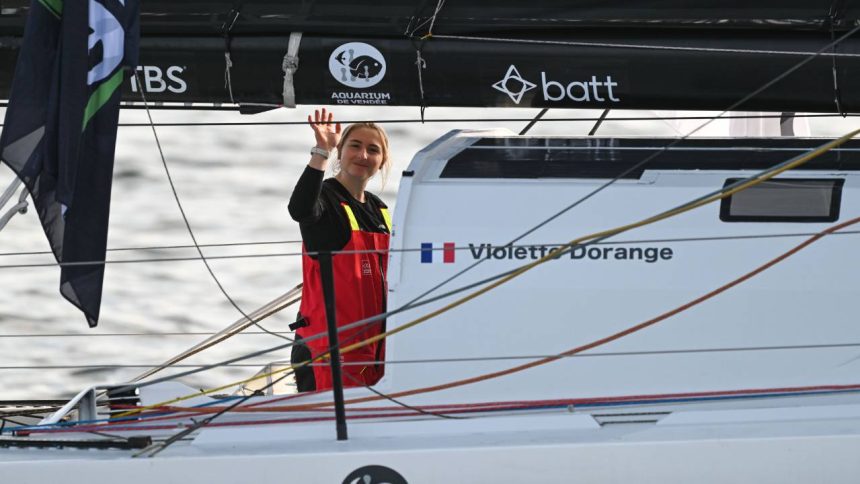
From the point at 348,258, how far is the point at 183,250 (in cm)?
508

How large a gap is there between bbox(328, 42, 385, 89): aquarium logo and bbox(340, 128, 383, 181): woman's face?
414mm

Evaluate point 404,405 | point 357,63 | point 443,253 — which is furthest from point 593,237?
point 357,63

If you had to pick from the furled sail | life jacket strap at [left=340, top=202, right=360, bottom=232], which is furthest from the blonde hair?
the furled sail

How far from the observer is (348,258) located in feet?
16.2

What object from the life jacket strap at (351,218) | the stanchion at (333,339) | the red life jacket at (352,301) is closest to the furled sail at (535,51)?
the life jacket strap at (351,218)

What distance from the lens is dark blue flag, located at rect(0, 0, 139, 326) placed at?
14.6 feet

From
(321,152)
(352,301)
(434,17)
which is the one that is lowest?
(352,301)

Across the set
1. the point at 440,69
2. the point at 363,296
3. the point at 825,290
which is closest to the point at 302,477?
the point at 363,296

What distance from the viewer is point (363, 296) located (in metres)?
4.96

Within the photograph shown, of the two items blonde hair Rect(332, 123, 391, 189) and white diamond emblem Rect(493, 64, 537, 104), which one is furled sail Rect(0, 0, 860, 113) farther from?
blonde hair Rect(332, 123, 391, 189)

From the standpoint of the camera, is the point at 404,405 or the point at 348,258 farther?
the point at 348,258

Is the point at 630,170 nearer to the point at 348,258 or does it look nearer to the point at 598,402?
the point at 598,402

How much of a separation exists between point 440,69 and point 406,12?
219 millimetres

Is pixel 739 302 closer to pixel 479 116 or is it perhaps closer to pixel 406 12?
pixel 406 12
